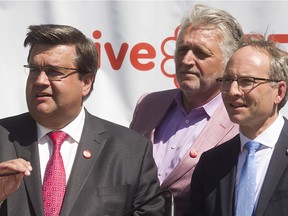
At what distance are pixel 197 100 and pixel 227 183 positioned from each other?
0.65 metres

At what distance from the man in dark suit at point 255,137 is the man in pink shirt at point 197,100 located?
0.34m

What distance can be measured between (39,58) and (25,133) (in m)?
0.31

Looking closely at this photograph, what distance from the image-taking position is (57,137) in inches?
128

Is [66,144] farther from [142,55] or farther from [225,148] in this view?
[142,55]

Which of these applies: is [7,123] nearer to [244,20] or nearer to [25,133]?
[25,133]

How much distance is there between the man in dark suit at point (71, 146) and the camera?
311 cm

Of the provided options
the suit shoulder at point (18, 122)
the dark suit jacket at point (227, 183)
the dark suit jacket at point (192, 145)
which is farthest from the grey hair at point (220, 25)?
the suit shoulder at point (18, 122)

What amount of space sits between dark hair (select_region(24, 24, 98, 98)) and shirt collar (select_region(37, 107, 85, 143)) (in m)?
0.18

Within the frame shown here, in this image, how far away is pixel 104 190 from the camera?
3.14 m

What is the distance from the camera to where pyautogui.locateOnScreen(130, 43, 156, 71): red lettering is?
412 cm

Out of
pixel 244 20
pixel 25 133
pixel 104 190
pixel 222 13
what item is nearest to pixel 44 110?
pixel 25 133

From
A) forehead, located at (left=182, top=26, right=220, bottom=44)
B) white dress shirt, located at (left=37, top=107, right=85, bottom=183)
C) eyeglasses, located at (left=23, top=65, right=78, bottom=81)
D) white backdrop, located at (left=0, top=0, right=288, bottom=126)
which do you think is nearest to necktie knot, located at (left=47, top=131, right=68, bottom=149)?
white dress shirt, located at (left=37, top=107, right=85, bottom=183)

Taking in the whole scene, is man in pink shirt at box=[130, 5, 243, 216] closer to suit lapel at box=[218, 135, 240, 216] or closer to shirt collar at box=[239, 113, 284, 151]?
suit lapel at box=[218, 135, 240, 216]

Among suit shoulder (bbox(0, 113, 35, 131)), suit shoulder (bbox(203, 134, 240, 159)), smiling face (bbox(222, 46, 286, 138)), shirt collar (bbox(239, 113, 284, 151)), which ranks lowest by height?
suit shoulder (bbox(203, 134, 240, 159))
